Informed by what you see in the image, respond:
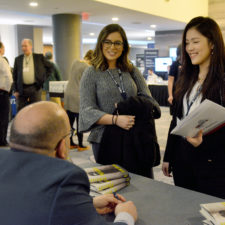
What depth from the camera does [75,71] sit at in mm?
4746

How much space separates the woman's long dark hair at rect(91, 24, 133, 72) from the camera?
6.89 ft

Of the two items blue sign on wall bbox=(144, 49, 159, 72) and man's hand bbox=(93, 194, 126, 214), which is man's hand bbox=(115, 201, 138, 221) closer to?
man's hand bbox=(93, 194, 126, 214)

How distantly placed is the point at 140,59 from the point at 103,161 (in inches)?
594

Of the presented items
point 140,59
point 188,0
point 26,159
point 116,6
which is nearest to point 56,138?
point 26,159

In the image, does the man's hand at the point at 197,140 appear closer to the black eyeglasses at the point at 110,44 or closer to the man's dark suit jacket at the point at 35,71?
the black eyeglasses at the point at 110,44

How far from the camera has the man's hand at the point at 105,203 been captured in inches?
49.5

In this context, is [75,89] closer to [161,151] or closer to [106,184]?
[161,151]

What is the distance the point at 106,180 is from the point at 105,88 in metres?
0.69

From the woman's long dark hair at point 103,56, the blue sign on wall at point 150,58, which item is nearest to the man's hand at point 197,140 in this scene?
the woman's long dark hair at point 103,56

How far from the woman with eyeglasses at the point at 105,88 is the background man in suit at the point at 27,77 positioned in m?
3.67

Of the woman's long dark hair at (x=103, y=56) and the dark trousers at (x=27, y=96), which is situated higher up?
the woman's long dark hair at (x=103, y=56)

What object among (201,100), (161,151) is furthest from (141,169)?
(161,151)

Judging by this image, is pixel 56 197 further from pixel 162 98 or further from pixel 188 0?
pixel 188 0

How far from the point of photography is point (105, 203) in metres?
1.26
